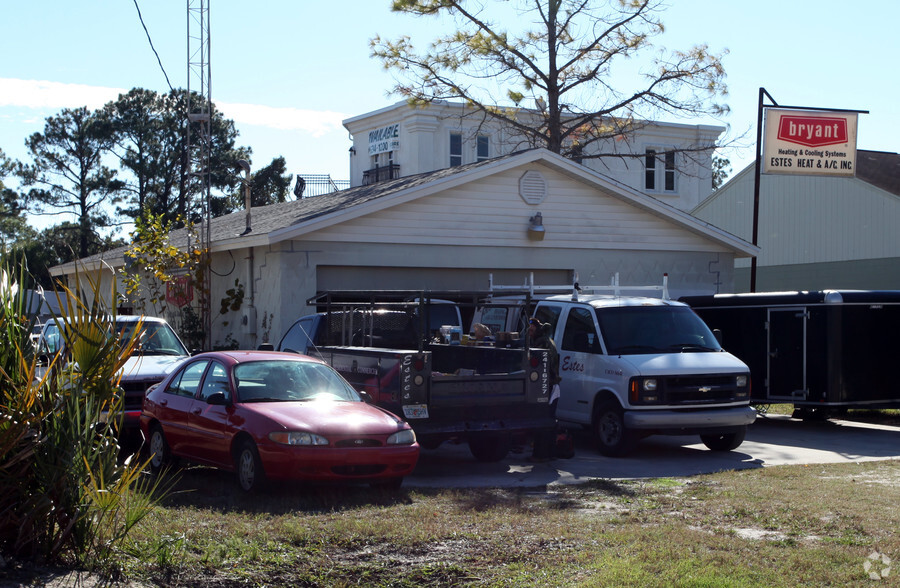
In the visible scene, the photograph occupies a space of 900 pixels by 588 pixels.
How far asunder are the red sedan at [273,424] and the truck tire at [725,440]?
212 inches

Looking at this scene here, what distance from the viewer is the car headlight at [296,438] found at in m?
9.13

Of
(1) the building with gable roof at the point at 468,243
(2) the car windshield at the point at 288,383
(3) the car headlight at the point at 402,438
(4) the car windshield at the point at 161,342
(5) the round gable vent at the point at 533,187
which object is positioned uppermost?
(5) the round gable vent at the point at 533,187

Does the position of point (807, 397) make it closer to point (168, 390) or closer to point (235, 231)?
point (168, 390)

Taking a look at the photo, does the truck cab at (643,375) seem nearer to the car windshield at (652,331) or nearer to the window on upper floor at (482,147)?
the car windshield at (652,331)

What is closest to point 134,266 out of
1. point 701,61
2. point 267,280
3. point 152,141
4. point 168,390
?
point 267,280

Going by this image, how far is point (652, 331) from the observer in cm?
1353

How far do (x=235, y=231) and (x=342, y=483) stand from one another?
12815 millimetres

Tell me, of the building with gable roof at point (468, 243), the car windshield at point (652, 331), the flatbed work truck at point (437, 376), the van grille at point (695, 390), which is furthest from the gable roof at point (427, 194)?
the van grille at point (695, 390)

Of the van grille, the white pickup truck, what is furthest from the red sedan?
the van grille

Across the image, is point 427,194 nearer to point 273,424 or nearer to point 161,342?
point 161,342

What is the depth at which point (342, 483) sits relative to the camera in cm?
1020

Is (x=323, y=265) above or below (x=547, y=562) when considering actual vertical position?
above

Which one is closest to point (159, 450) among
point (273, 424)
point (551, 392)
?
point (273, 424)

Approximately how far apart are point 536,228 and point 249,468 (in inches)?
→ 466
